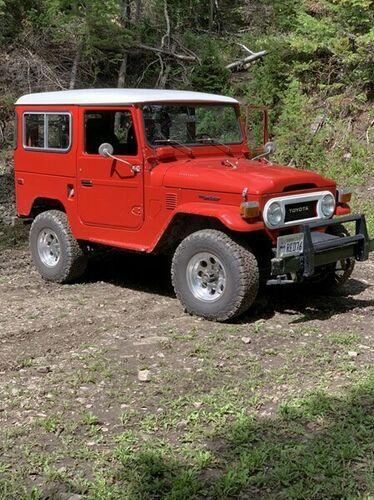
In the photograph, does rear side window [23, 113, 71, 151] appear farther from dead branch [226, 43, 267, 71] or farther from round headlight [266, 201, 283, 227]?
dead branch [226, 43, 267, 71]

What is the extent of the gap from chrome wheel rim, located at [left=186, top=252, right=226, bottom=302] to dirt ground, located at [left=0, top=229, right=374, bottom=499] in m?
0.27

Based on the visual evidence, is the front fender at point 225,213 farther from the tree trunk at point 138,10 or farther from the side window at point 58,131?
the tree trunk at point 138,10

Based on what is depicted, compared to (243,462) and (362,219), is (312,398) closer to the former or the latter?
(243,462)

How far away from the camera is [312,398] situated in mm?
4309

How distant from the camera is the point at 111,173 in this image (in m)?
6.69

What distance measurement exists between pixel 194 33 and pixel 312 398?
47.5 ft

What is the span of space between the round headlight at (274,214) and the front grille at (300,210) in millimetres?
138

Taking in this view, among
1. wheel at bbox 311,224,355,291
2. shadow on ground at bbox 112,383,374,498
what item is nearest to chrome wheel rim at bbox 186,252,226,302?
wheel at bbox 311,224,355,291

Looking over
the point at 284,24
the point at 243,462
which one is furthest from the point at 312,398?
the point at 284,24

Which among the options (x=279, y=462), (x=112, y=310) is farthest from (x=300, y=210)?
(x=279, y=462)

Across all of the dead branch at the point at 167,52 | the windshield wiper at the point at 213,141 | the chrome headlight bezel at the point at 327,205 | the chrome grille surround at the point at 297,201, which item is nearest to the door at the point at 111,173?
the windshield wiper at the point at 213,141

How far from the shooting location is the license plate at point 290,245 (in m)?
5.58

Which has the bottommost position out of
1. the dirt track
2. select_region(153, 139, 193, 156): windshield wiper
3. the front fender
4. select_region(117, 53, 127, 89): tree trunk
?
the dirt track

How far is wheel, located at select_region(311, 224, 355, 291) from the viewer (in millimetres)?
6516
